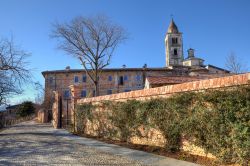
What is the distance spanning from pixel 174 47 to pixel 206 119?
78.8 meters

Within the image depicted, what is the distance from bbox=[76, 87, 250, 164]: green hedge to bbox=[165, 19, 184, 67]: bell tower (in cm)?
7356

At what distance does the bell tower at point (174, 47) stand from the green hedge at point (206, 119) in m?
73.6

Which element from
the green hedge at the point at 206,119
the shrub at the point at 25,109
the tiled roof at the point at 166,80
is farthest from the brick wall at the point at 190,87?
the shrub at the point at 25,109

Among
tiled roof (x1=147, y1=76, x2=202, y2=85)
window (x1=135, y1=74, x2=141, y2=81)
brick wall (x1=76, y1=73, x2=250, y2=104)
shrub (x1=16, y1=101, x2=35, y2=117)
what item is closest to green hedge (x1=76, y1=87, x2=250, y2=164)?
brick wall (x1=76, y1=73, x2=250, y2=104)

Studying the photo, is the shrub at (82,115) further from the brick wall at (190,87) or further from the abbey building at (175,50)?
the abbey building at (175,50)

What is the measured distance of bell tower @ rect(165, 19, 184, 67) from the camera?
83938 millimetres

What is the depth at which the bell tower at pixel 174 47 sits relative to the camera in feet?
275

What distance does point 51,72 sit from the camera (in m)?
62.7

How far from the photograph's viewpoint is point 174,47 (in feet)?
279

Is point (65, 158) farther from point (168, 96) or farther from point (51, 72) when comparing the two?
point (51, 72)

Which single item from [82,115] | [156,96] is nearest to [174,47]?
[82,115]

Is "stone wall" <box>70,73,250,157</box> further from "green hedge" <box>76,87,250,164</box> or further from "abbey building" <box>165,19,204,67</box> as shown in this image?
"abbey building" <box>165,19,204,67</box>

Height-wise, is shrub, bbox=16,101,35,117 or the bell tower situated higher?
the bell tower

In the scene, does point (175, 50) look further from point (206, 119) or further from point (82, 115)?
point (206, 119)
